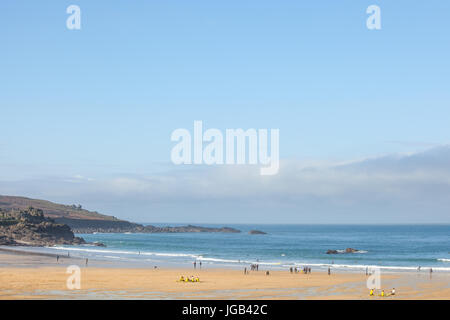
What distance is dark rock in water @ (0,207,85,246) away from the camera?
422ft

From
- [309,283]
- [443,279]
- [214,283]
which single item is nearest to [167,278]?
[214,283]

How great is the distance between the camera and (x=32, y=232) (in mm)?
136875

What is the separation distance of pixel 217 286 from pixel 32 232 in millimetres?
100409

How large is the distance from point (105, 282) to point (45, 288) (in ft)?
23.6

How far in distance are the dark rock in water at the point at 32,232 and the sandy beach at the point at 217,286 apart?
241 ft

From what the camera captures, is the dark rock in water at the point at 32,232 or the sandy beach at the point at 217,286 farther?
the dark rock in water at the point at 32,232

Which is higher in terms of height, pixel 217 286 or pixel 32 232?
pixel 32 232

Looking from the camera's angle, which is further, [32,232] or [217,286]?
[32,232]

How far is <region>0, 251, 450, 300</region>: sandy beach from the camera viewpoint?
40.8m

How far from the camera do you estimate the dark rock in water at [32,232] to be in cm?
12850

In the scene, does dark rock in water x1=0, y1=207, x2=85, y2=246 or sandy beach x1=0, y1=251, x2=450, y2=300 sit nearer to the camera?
sandy beach x1=0, y1=251, x2=450, y2=300

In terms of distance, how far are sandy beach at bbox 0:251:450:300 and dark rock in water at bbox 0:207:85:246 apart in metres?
73.5
